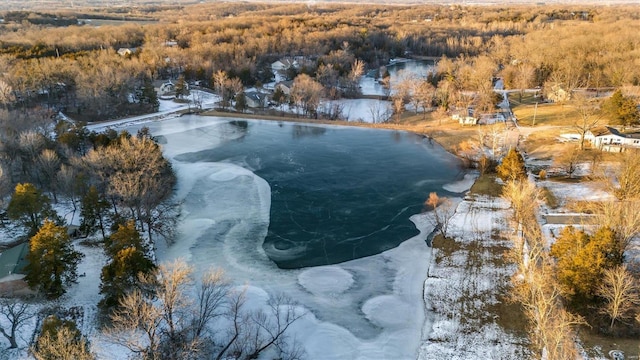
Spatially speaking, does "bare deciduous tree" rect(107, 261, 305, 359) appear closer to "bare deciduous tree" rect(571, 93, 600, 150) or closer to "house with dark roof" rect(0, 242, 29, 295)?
"house with dark roof" rect(0, 242, 29, 295)

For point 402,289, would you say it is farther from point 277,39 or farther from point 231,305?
point 277,39

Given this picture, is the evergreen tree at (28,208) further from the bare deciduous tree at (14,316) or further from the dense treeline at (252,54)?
the dense treeline at (252,54)

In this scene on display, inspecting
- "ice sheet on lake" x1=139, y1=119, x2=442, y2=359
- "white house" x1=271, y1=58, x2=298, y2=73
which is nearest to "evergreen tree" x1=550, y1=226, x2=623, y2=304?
"ice sheet on lake" x1=139, y1=119, x2=442, y2=359

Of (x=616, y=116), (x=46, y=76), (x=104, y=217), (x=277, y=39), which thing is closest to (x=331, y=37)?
(x=277, y=39)

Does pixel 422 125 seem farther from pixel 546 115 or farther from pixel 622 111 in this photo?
pixel 622 111

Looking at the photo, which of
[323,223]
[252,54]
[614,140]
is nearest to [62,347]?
[323,223]

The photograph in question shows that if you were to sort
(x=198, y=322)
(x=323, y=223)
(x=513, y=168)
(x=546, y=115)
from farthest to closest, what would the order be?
1. (x=546, y=115)
2. (x=513, y=168)
3. (x=323, y=223)
4. (x=198, y=322)
